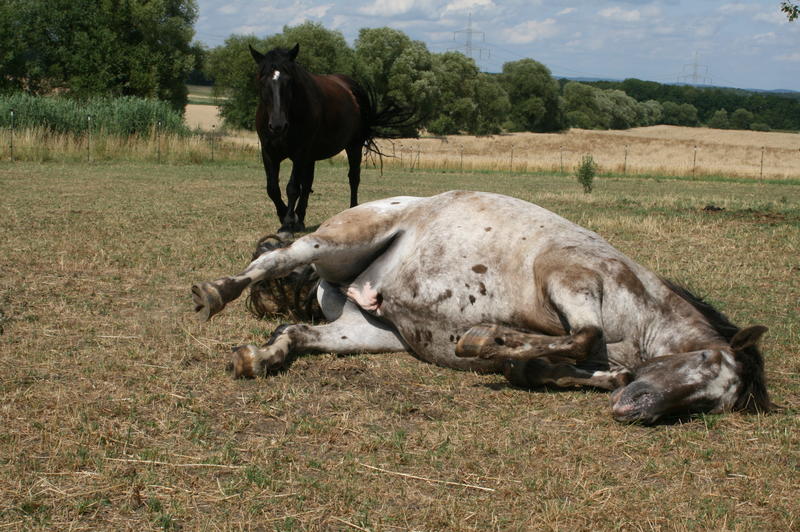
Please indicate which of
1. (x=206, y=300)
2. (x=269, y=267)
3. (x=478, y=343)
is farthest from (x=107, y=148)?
(x=478, y=343)

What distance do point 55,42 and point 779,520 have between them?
55.0 meters

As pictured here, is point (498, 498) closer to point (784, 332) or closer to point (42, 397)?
point (42, 397)

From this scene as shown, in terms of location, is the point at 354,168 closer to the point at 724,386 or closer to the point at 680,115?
the point at 724,386

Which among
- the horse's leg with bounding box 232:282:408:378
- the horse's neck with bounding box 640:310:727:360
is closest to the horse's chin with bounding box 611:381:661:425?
the horse's neck with bounding box 640:310:727:360

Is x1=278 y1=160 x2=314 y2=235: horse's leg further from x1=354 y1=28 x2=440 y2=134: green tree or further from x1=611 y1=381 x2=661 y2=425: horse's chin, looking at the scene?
x1=354 y1=28 x2=440 y2=134: green tree

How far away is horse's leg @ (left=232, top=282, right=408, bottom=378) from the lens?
4.46 meters

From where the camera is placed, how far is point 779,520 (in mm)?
2674

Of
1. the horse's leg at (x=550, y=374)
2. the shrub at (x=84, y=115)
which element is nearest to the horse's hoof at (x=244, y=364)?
the horse's leg at (x=550, y=374)

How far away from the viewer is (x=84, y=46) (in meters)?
47.9

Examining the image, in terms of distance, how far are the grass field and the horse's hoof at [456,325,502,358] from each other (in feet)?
0.86

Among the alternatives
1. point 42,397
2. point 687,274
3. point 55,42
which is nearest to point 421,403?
point 42,397

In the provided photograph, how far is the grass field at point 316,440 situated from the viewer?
2678 mm

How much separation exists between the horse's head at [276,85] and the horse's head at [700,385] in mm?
5870

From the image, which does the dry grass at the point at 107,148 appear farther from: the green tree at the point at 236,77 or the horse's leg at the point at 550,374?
the green tree at the point at 236,77
